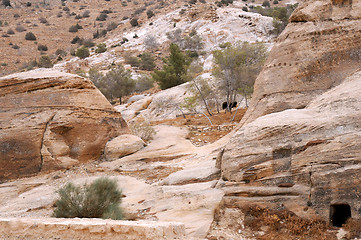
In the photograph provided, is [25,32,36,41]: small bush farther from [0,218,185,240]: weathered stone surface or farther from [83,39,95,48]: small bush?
[0,218,185,240]: weathered stone surface

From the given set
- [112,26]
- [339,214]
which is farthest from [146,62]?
[339,214]

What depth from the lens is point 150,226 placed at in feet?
12.5

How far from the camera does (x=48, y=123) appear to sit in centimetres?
1059

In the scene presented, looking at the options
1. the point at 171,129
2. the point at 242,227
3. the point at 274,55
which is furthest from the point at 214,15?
the point at 242,227

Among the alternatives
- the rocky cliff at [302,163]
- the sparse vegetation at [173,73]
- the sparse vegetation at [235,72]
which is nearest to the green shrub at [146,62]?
the sparse vegetation at [173,73]

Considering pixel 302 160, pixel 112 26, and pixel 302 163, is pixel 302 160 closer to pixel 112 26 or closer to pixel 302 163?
pixel 302 163

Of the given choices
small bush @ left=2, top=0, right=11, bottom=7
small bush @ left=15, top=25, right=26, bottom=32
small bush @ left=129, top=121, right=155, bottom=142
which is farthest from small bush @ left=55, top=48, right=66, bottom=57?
small bush @ left=129, top=121, right=155, bottom=142

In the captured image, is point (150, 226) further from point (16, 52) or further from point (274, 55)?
point (16, 52)

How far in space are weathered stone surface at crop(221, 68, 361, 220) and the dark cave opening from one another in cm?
13

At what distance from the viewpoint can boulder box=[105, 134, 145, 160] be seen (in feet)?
37.3

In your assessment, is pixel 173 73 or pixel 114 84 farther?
pixel 114 84

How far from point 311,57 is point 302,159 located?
15.5ft

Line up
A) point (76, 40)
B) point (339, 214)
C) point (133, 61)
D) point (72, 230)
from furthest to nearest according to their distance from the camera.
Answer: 1. point (76, 40)
2. point (133, 61)
3. point (339, 214)
4. point (72, 230)

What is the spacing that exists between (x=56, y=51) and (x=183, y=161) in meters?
40.6
